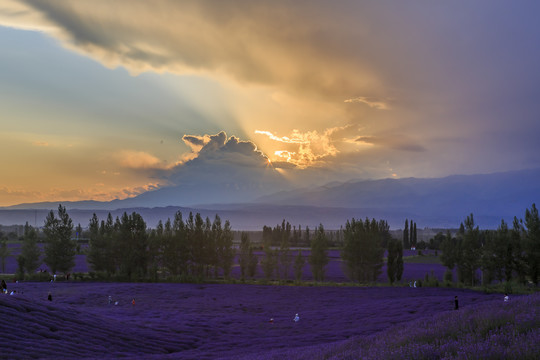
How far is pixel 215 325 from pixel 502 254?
2226 inches

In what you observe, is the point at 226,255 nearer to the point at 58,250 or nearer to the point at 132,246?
the point at 132,246

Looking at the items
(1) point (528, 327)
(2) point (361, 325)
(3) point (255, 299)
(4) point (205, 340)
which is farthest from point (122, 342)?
(3) point (255, 299)

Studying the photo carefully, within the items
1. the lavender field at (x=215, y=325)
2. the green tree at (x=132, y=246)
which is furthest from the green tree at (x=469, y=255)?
the green tree at (x=132, y=246)

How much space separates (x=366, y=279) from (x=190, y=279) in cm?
3564

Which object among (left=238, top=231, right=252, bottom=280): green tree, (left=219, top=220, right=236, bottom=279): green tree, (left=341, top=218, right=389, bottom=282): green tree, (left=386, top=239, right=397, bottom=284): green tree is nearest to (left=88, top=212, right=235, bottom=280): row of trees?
(left=219, top=220, right=236, bottom=279): green tree

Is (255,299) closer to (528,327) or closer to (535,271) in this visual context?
(528,327)

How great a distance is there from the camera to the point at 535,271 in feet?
211

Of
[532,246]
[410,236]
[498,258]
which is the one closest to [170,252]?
[498,258]

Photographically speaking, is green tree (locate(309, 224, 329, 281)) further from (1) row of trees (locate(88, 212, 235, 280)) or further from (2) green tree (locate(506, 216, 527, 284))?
(2) green tree (locate(506, 216, 527, 284))

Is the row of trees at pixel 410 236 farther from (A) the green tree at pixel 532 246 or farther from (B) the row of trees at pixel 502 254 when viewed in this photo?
(A) the green tree at pixel 532 246

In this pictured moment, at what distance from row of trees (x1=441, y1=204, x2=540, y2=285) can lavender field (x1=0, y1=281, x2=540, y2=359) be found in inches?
1092

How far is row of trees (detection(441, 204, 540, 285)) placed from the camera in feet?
215

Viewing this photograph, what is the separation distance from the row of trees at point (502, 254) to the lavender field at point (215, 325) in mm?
27737

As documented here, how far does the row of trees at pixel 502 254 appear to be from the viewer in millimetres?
65438
